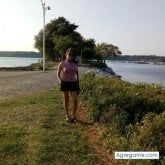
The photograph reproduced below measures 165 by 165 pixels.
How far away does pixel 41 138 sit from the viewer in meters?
9.22

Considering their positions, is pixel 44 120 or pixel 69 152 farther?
pixel 44 120

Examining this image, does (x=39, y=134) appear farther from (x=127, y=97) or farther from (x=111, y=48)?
(x=111, y=48)

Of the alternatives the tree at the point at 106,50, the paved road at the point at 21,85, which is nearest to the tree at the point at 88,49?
the tree at the point at 106,50

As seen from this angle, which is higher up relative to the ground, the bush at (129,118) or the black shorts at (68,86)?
the black shorts at (68,86)

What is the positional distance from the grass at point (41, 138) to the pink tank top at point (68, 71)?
1.18 meters

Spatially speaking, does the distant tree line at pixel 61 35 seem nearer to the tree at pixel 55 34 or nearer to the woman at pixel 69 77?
the tree at pixel 55 34

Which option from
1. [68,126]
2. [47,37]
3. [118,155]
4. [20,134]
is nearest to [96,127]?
[68,126]

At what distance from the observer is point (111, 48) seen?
126000 mm

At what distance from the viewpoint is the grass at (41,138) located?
7.93 metres

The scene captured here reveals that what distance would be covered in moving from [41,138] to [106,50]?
115m

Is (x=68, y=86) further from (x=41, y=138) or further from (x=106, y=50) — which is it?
(x=106, y=50)

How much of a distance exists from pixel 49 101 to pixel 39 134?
18.7 feet

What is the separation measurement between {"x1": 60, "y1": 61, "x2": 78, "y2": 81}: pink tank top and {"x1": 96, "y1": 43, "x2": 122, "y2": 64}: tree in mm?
106825

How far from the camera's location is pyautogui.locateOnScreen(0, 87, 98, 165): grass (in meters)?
7.93
